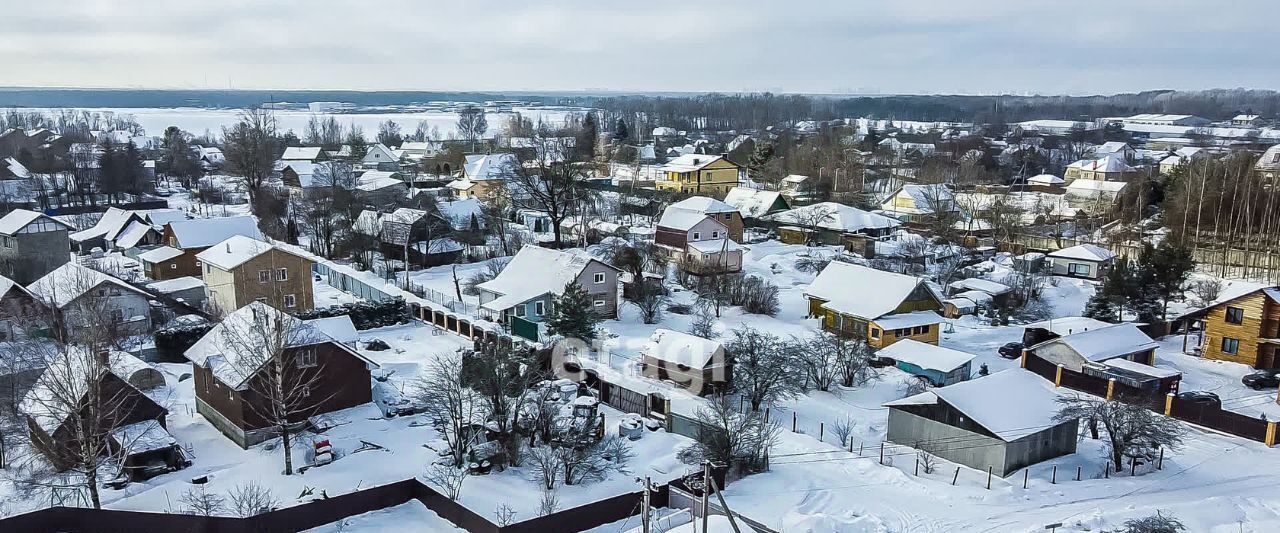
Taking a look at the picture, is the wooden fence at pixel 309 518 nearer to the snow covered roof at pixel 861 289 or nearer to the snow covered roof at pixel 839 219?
the snow covered roof at pixel 861 289

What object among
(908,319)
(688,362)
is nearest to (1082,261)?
(908,319)

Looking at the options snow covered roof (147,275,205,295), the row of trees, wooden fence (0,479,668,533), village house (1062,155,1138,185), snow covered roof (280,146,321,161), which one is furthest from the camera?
snow covered roof (280,146,321,161)

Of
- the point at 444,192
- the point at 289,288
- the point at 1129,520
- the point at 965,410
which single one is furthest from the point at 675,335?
the point at 444,192

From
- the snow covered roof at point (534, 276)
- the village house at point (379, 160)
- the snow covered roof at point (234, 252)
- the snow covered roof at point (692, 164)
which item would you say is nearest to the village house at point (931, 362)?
the snow covered roof at point (534, 276)

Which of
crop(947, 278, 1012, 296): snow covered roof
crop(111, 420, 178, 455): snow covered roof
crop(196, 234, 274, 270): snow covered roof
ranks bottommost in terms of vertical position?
crop(111, 420, 178, 455): snow covered roof

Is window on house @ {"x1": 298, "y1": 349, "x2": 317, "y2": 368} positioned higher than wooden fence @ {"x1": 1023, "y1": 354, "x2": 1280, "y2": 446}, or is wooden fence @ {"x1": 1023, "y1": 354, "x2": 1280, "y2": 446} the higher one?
window on house @ {"x1": 298, "y1": 349, "x2": 317, "y2": 368}

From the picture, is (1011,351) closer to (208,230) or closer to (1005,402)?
(1005,402)

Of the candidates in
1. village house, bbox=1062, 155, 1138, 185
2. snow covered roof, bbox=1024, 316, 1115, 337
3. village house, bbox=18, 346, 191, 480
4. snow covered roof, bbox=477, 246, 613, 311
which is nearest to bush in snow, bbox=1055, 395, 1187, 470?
snow covered roof, bbox=1024, 316, 1115, 337

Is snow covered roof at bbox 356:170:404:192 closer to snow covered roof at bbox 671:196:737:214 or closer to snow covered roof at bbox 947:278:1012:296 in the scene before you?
snow covered roof at bbox 671:196:737:214
